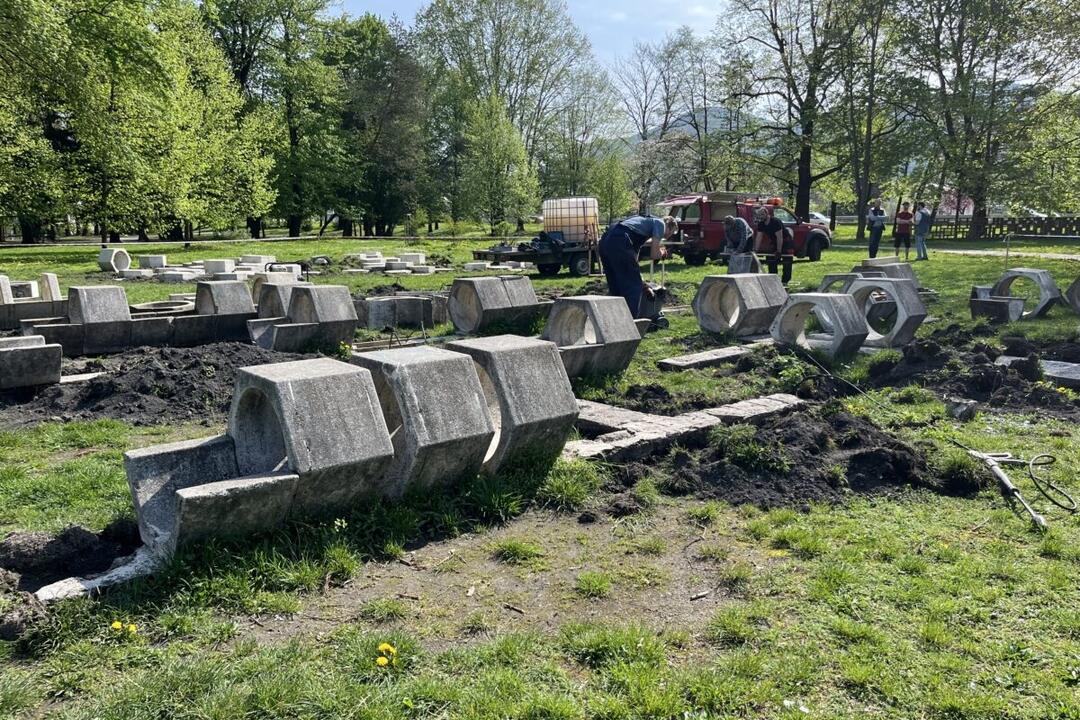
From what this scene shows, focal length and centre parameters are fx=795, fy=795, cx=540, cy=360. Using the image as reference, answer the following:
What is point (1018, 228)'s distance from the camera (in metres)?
38.8

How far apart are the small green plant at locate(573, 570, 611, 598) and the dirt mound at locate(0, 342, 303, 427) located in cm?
471

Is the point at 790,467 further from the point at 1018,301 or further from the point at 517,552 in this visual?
the point at 1018,301

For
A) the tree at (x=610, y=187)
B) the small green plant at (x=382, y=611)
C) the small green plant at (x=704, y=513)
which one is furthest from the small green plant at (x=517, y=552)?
the tree at (x=610, y=187)

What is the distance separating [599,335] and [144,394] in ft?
15.4

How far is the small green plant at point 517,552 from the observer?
454 cm

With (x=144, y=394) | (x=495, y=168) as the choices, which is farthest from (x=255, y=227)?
(x=144, y=394)

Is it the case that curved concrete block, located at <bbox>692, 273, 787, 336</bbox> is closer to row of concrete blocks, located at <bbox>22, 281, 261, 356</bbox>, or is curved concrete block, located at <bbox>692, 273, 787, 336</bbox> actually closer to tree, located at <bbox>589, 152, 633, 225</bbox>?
row of concrete blocks, located at <bbox>22, 281, 261, 356</bbox>

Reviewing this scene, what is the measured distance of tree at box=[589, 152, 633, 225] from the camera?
5050 centimetres

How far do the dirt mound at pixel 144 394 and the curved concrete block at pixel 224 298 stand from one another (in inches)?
70.6

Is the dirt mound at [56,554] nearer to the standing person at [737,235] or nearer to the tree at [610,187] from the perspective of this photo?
the standing person at [737,235]

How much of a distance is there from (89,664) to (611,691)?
223cm

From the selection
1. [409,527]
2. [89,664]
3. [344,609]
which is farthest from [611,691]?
[89,664]

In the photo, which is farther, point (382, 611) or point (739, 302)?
point (739, 302)

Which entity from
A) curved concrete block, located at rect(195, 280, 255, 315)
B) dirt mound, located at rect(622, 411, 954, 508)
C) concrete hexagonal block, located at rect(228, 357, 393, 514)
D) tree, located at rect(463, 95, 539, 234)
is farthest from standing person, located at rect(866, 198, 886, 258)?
tree, located at rect(463, 95, 539, 234)
